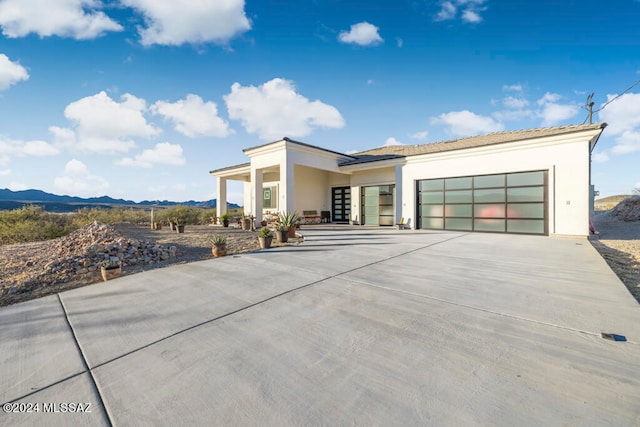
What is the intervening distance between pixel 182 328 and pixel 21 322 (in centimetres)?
215

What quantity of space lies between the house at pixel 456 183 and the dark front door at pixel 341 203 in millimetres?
72

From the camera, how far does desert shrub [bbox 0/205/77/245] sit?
1024cm

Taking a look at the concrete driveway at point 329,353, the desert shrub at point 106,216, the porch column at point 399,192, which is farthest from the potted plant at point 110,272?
the porch column at point 399,192

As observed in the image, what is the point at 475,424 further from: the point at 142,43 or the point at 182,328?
the point at 142,43

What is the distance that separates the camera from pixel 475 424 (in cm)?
145

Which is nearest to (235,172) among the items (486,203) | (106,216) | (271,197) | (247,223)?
(271,197)

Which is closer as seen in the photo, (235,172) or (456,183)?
(456,183)

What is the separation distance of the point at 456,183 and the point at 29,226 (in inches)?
760

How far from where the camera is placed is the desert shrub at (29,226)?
10242mm

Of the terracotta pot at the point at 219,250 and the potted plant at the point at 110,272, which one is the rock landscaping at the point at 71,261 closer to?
the potted plant at the point at 110,272

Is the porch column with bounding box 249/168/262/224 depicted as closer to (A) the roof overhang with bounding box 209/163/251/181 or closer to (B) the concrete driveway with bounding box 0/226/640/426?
(A) the roof overhang with bounding box 209/163/251/181

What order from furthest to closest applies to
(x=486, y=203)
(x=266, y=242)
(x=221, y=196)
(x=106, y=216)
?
(x=221, y=196) < (x=106, y=216) < (x=486, y=203) < (x=266, y=242)

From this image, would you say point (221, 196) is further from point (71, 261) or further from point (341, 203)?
point (71, 261)

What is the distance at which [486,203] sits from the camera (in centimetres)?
1141
